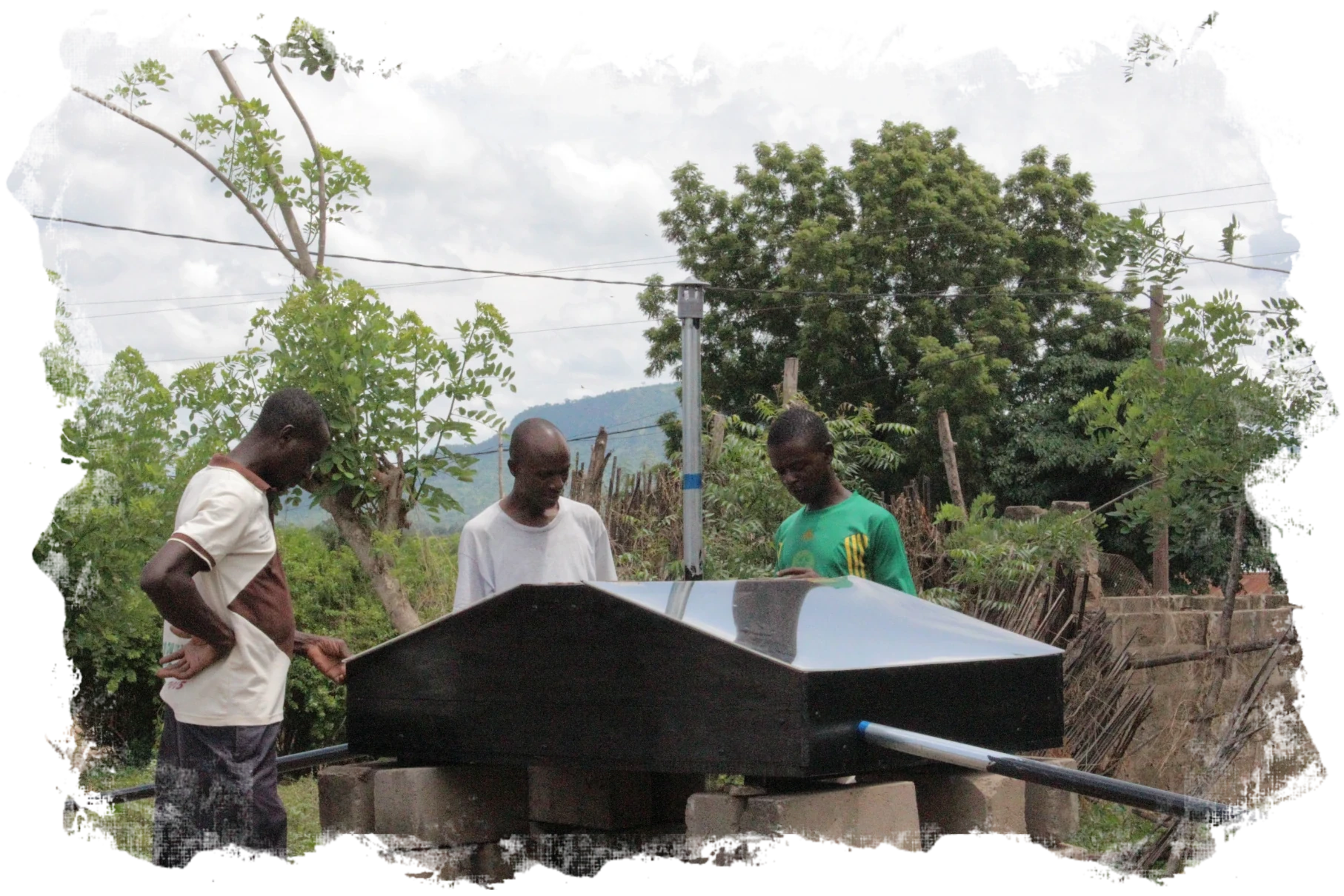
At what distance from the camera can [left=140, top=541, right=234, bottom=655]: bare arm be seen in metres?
3.04


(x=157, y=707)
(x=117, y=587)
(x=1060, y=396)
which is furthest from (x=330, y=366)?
(x=1060, y=396)

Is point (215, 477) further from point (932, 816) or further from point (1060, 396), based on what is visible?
point (1060, 396)

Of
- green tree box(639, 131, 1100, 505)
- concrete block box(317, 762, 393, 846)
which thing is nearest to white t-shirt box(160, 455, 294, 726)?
concrete block box(317, 762, 393, 846)

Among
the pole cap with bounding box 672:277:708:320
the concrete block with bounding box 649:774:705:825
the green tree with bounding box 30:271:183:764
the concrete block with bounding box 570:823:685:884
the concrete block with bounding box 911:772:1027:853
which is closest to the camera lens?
the concrete block with bounding box 911:772:1027:853

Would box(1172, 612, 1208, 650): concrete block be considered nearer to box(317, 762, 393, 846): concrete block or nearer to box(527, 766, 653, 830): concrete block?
box(527, 766, 653, 830): concrete block

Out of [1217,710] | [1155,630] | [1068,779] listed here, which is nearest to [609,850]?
[1068,779]

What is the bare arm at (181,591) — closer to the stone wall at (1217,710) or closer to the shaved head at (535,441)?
the shaved head at (535,441)

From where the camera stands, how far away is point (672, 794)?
3818 mm

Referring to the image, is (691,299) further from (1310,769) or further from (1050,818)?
(1310,769)

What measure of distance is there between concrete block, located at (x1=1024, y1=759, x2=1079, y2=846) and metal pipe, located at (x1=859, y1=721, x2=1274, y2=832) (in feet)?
3.05

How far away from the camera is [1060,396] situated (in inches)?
987

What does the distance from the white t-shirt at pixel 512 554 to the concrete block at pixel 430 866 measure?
76 cm

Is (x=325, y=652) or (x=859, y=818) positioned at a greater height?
(x=325, y=652)

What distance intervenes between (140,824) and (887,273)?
68.8 ft
